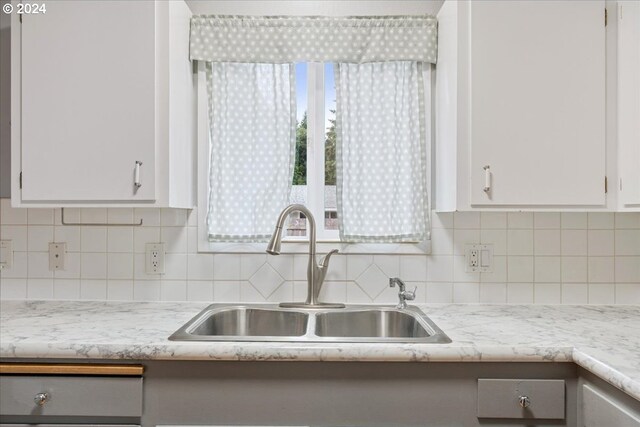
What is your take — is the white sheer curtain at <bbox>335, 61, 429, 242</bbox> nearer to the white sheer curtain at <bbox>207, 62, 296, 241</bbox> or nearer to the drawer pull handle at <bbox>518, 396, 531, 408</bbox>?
the white sheer curtain at <bbox>207, 62, 296, 241</bbox>

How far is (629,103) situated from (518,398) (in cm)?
106

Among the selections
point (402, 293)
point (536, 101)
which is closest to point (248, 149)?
point (402, 293)

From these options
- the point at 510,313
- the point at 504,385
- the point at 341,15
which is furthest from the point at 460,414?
the point at 341,15

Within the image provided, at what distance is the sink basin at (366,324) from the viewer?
1.72 meters

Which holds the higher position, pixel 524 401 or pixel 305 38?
pixel 305 38

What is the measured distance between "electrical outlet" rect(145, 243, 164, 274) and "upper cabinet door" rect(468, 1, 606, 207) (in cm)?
127

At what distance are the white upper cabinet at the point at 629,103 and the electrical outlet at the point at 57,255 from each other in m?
2.15

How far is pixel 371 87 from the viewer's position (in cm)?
187

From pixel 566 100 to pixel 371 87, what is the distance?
727mm

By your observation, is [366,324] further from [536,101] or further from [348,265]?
[536,101]

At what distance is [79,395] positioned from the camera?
123 cm

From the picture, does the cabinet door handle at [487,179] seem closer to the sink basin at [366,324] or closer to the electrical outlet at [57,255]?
the sink basin at [366,324]

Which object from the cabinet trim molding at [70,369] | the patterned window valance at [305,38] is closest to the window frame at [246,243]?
the patterned window valance at [305,38]

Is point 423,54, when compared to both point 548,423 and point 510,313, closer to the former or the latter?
point 510,313
